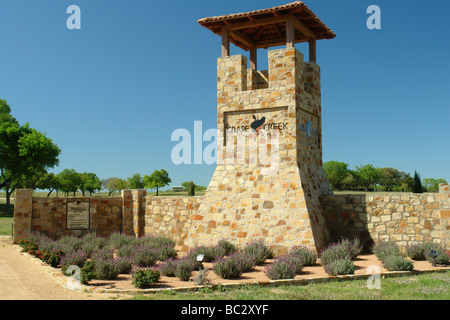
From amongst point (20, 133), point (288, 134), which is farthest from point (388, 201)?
point (20, 133)

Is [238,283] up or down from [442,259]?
down

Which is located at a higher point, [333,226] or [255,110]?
[255,110]

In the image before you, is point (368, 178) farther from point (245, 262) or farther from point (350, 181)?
point (245, 262)

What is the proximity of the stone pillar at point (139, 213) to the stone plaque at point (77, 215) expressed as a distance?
2203 millimetres

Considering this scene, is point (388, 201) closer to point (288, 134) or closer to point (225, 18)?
point (288, 134)

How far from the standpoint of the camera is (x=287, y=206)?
1358 centimetres

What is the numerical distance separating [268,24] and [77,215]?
12123 mm

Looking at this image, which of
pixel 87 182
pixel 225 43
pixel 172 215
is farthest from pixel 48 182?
pixel 225 43

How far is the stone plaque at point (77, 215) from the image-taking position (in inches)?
718

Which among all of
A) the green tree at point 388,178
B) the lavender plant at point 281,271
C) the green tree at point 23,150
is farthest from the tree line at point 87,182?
the lavender plant at point 281,271

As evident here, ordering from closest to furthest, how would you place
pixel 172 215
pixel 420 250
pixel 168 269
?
pixel 168 269
pixel 420 250
pixel 172 215

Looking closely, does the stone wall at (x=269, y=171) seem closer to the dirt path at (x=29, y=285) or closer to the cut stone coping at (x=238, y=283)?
the cut stone coping at (x=238, y=283)

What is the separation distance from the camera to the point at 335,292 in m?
8.52

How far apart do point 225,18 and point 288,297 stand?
1113 cm
